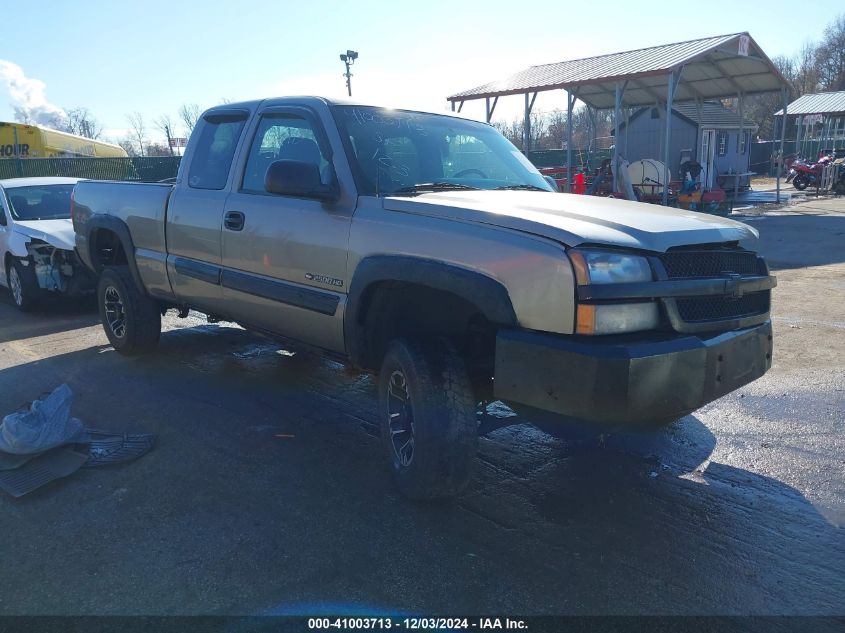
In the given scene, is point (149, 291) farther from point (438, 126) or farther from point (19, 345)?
point (438, 126)

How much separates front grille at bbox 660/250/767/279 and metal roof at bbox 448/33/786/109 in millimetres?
12974

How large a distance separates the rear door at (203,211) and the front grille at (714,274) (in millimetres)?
3020

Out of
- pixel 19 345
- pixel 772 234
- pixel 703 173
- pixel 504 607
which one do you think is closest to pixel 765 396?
pixel 504 607

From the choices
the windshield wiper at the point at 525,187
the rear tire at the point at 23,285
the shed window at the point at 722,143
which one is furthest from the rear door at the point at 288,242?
the shed window at the point at 722,143

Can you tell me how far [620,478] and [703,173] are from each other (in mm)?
22587

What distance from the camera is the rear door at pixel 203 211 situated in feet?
15.6

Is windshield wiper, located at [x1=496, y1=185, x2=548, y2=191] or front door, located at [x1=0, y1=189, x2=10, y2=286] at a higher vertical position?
windshield wiper, located at [x1=496, y1=185, x2=548, y2=191]

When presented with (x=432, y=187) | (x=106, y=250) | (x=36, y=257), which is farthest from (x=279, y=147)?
(x=36, y=257)

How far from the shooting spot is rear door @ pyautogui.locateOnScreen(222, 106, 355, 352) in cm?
381

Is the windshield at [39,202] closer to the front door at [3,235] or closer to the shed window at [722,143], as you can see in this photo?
the front door at [3,235]

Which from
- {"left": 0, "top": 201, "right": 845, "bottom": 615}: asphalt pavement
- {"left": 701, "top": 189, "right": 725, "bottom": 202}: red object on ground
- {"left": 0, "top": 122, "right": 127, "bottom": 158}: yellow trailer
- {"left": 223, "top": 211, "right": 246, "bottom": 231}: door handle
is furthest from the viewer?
{"left": 0, "top": 122, "right": 127, "bottom": 158}: yellow trailer

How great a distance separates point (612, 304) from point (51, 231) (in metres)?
7.43

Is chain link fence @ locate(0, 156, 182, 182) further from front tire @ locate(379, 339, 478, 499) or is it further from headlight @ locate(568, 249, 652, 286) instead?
headlight @ locate(568, 249, 652, 286)

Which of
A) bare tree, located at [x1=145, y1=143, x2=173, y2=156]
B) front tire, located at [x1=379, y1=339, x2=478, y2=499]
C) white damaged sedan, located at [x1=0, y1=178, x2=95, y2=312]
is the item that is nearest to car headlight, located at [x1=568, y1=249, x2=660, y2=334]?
front tire, located at [x1=379, y1=339, x2=478, y2=499]
